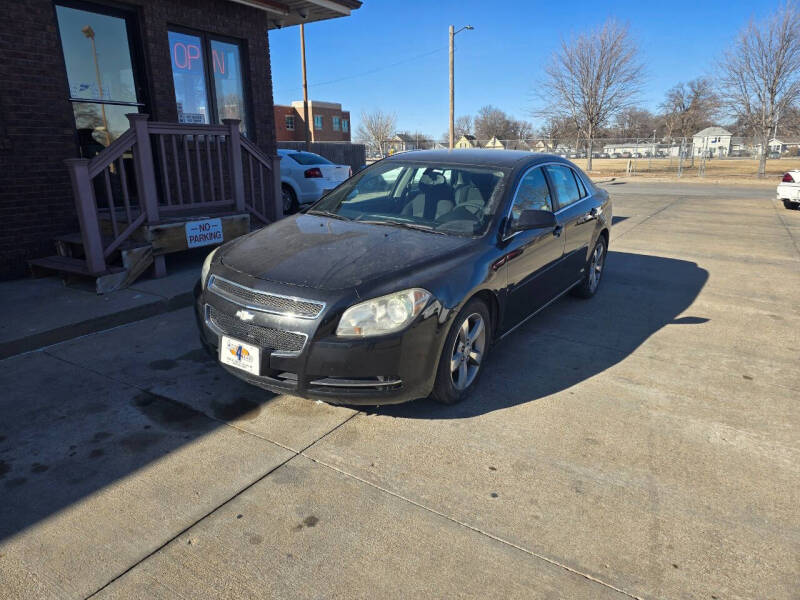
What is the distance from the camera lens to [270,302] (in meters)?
3.03

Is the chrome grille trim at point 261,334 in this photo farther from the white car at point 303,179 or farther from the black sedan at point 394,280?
the white car at point 303,179

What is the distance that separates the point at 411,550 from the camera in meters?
2.29

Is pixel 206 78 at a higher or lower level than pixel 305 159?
higher

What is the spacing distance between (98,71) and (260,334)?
19.0 feet

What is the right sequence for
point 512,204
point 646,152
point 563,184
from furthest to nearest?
1. point 646,152
2. point 563,184
3. point 512,204

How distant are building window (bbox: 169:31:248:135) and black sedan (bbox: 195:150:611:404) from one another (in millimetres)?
4583

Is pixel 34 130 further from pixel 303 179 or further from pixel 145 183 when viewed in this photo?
pixel 303 179

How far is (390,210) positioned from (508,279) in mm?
1058

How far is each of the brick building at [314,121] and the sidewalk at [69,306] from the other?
177ft

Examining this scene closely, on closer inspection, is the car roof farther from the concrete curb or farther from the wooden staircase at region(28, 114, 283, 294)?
the wooden staircase at region(28, 114, 283, 294)

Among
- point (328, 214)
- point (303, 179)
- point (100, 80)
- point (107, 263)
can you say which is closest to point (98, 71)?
point (100, 80)

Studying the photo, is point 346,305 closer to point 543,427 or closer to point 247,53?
point 543,427

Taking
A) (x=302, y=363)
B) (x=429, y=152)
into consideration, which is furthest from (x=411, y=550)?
(x=429, y=152)

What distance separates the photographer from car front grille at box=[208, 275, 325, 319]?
2932 millimetres
